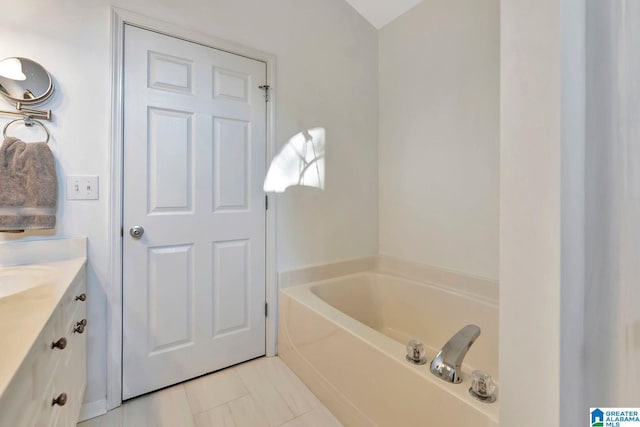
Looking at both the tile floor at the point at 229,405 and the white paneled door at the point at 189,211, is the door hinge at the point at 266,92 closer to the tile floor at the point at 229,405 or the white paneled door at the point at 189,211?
the white paneled door at the point at 189,211

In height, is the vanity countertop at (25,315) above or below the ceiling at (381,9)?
below

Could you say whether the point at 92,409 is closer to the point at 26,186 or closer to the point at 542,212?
the point at 26,186

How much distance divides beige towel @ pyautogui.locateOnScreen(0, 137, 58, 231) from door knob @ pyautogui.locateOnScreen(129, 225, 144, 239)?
309mm

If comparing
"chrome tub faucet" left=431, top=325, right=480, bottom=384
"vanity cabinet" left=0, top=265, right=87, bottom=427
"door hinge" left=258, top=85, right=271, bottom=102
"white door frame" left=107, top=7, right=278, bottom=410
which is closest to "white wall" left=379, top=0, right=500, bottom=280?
"chrome tub faucet" left=431, top=325, right=480, bottom=384

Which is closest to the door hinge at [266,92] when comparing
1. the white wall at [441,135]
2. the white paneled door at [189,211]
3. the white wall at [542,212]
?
the white paneled door at [189,211]

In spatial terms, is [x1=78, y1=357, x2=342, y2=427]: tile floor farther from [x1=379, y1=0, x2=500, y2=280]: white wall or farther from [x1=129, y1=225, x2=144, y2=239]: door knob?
[x1=379, y1=0, x2=500, y2=280]: white wall

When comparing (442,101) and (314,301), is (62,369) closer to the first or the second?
(314,301)

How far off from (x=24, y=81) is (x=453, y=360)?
212cm

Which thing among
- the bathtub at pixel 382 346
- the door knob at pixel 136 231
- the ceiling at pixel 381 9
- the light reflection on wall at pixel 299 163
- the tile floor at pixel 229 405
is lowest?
the tile floor at pixel 229 405

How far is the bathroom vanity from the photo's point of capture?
1.71 ft

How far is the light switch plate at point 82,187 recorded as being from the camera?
1342 mm

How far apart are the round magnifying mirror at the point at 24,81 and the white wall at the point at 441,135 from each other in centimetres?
217

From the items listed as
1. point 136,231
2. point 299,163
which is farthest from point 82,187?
point 299,163

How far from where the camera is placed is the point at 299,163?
2029mm
